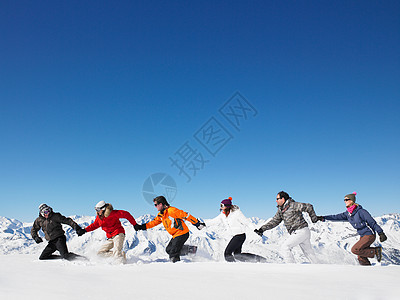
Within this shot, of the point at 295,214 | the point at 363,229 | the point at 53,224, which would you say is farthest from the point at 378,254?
the point at 53,224

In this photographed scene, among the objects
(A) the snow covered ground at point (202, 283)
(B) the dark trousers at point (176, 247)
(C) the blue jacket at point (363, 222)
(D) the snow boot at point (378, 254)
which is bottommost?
(A) the snow covered ground at point (202, 283)

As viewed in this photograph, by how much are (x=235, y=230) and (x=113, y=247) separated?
3878mm

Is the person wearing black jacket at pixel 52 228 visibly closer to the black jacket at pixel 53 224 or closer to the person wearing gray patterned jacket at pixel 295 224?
the black jacket at pixel 53 224

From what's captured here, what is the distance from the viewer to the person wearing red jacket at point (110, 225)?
28.5ft

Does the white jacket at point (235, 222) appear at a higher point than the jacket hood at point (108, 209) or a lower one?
Answer: lower

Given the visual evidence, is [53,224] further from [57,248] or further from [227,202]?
[227,202]

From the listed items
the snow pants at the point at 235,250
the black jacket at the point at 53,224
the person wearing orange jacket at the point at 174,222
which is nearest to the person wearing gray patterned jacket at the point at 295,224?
the snow pants at the point at 235,250

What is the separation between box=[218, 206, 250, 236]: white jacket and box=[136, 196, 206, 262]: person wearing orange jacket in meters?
0.82

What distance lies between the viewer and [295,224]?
27.9 feet

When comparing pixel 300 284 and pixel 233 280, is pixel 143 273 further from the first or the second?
pixel 300 284

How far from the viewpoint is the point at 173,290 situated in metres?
4.47

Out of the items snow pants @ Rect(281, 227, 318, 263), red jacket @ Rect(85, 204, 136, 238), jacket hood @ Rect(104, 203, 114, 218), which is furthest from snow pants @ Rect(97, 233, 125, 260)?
snow pants @ Rect(281, 227, 318, 263)

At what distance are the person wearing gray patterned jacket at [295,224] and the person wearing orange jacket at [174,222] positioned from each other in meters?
2.29

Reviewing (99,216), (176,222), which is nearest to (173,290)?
(176,222)
